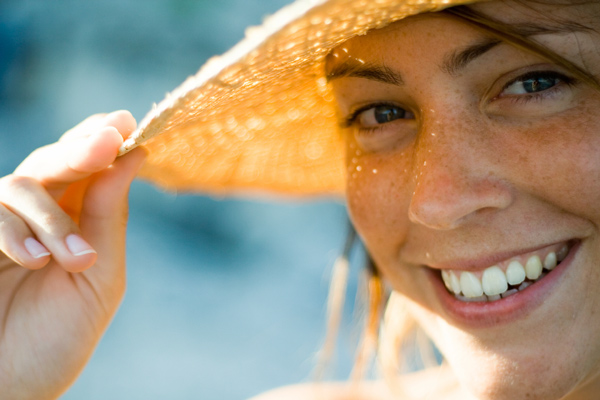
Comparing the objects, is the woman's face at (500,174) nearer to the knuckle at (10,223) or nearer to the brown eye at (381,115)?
the brown eye at (381,115)

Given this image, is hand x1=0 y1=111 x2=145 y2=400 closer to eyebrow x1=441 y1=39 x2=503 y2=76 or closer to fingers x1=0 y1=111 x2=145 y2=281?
fingers x1=0 y1=111 x2=145 y2=281

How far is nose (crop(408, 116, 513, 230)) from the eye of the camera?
117 cm

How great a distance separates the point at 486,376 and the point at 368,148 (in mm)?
603

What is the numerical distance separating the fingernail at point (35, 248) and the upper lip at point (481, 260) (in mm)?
889

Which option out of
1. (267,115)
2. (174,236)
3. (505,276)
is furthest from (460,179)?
(174,236)

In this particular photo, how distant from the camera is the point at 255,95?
4.71ft

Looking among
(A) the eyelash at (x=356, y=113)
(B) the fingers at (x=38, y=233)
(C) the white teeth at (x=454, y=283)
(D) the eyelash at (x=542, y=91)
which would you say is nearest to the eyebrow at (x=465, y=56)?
(D) the eyelash at (x=542, y=91)

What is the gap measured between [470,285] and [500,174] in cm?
34

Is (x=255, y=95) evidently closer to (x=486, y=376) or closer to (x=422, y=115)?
(x=422, y=115)

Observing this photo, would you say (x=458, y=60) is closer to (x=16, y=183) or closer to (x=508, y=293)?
(x=508, y=293)

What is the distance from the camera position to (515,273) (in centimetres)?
131

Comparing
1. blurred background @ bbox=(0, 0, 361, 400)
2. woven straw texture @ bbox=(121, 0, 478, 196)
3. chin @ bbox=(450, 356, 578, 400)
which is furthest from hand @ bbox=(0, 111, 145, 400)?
blurred background @ bbox=(0, 0, 361, 400)

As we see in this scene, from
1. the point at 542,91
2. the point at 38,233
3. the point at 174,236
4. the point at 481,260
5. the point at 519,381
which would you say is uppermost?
the point at 38,233

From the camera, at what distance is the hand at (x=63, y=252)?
1.30 metres
